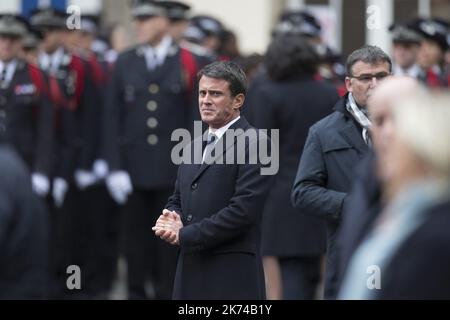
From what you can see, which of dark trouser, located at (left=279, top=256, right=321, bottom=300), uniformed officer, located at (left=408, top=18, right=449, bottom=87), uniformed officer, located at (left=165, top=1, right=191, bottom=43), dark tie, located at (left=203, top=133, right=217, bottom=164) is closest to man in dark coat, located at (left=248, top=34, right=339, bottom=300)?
dark trouser, located at (left=279, top=256, right=321, bottom=300)

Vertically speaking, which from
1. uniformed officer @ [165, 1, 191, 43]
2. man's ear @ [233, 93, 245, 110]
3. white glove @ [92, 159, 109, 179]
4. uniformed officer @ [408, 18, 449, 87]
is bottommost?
white glove @ [92, 159, 109, 179]

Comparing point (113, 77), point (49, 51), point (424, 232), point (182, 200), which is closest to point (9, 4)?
point (49, 51)

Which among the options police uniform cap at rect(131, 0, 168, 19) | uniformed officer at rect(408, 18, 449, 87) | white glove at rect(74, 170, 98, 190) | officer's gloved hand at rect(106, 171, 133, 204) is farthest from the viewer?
white glove at rect(74, 170, 98, 190)

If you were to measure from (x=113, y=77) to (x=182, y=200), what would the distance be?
373cm

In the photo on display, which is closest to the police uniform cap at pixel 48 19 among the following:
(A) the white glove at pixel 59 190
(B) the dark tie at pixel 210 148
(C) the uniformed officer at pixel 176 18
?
(C) the uniformed officer at pixel 176 18

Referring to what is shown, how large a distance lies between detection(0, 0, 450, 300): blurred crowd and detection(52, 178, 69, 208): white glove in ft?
0.06

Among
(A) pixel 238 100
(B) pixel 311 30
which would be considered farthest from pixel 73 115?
(A) pixel 238 100

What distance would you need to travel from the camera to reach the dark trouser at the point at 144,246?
9.76 metres

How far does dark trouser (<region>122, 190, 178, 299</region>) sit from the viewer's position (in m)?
9.76

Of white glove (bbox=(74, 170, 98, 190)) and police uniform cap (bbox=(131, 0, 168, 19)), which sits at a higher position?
police uniform cap (bbox=(131, 0, 168, 19))

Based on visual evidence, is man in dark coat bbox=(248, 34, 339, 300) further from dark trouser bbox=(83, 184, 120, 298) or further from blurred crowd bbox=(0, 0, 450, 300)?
dark trouser bbox=(83, 184, 120, 298)

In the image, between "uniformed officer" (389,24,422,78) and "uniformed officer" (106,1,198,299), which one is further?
"uniformed officer" (389,24,422,78)

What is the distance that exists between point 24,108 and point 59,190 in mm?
830

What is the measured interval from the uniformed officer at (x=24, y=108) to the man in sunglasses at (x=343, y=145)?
4020mm
